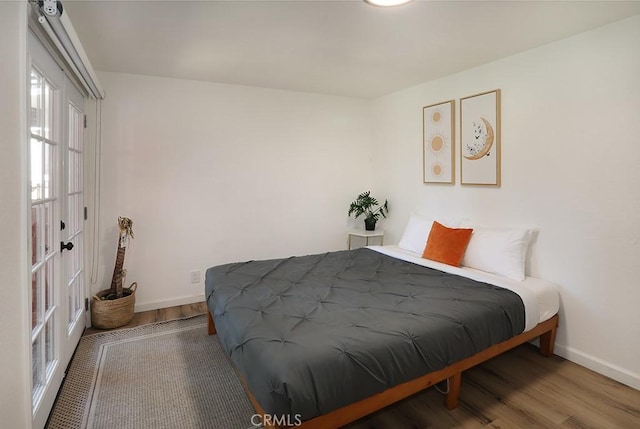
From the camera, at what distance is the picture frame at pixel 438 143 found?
3.39 m

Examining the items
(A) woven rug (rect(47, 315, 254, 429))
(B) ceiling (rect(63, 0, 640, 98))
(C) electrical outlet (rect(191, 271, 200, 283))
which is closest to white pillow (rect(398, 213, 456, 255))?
(B) ceiling (rect(63, 0, 640, 98))

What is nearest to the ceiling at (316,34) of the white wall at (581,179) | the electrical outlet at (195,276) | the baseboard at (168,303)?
the white wall at (581,179)

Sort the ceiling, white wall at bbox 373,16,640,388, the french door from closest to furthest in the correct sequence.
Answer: the french door → the ceiling → white wall at bbox 373,16,640,388

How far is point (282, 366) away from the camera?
145 cm

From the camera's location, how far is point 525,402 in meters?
2.08

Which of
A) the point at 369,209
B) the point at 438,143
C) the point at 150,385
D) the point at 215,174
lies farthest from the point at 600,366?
the point at 215,174

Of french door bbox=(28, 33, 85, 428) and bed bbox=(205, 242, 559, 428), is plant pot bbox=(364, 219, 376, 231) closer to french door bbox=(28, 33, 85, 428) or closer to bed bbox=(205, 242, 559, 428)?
bed bbox=(205, 242, 559, 428)

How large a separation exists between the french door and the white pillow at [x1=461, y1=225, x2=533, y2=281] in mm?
2927

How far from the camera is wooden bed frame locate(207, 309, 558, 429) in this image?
1.52 metres

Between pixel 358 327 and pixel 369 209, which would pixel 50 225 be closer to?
pixel 358 327

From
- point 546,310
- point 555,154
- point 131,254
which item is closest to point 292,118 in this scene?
point 131,254

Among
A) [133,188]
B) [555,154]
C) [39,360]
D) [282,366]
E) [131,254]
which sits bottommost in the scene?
[39,360]

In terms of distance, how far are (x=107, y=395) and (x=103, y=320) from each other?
106 centimetres

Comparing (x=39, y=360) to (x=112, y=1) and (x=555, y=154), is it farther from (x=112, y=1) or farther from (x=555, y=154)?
(x=555, y=154)
